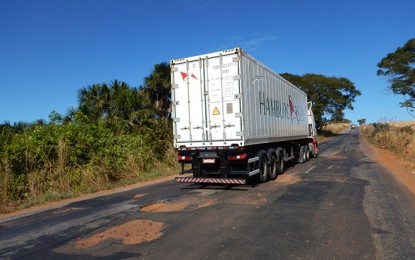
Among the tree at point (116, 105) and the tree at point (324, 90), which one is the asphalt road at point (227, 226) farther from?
the tree at point (324, 90)

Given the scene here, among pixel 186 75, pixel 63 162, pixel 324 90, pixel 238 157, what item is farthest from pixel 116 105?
pixel 324 90

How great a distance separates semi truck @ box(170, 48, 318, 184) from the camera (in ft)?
32.8

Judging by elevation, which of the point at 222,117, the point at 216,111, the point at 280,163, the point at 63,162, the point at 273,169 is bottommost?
the point at 273,169

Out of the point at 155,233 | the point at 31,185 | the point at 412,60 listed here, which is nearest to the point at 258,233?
the point at 155,233

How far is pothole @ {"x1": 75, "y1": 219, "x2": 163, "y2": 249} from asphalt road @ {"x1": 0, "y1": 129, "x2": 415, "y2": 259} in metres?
0.02

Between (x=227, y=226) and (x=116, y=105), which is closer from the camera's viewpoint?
Result: (x=227, y=226)

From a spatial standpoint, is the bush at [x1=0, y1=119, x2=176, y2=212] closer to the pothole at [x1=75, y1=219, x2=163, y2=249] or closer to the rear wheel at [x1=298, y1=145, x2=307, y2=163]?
the pothole at [x1=75, y1=219, x2=163, y2=249]

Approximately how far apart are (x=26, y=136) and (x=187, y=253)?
33.7 ft

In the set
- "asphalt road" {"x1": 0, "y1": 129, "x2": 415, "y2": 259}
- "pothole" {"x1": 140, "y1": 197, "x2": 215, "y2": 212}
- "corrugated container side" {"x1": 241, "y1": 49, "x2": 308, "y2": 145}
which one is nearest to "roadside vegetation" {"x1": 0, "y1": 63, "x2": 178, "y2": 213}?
"asphalt road" {"x1": 0, "y1": 129, "x2": 415, "y2": 259}

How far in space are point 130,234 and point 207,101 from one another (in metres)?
5.49

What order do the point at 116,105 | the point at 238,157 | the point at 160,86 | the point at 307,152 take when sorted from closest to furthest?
the point at 238,157 < the point at 307,152 < the point at 116,105 < the point at 160,86

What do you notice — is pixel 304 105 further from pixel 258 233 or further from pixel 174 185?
pixel 258 233

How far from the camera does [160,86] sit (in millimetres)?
24203

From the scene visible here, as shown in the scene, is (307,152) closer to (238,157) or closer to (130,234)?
(238,157)
